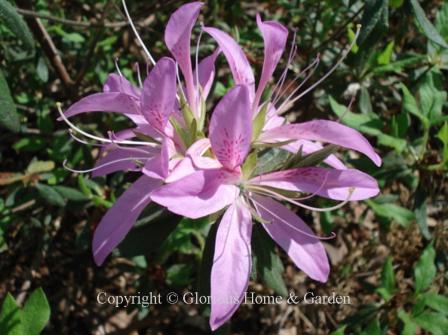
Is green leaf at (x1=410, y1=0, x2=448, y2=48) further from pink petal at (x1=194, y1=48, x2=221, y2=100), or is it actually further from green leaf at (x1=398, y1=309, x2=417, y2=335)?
green leaf at (x1=398, y1=309, x2=417, y2=335)

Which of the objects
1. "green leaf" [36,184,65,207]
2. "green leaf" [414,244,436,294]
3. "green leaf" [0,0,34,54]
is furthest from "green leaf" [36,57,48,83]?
"green leaf" [414,244,436,294]

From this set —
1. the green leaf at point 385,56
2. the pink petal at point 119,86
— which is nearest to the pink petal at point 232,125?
the pink petal at point 119,86

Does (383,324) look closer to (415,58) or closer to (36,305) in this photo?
(415,58)

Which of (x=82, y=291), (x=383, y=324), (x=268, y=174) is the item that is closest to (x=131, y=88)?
(x=268, y=174)

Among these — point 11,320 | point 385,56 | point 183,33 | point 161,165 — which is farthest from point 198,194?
point 385,56

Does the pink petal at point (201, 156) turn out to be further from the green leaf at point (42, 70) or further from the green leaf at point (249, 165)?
the green leaf at point (42, 70)

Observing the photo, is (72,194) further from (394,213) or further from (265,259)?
(394,213)
